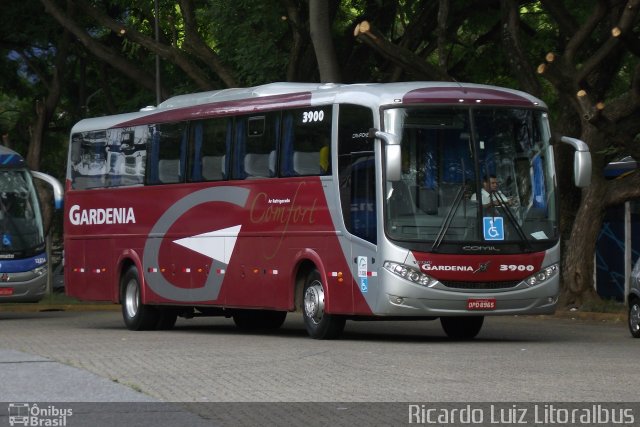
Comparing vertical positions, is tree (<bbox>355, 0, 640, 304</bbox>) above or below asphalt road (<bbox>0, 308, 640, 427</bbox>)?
above

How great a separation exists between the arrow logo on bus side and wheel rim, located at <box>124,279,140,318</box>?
1758 millimetres

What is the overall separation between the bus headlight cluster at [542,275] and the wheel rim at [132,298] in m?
7.78

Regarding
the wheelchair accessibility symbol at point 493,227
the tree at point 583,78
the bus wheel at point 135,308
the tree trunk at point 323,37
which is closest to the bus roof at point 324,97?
the wheelchair accessibility symbol at point 493,227

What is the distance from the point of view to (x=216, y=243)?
2362 cm

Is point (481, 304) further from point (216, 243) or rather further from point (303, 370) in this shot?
point (216, 243)

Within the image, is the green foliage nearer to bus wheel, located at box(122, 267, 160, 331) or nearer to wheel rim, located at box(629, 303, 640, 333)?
bus wheel, located at box(122, 267, 160, 331)

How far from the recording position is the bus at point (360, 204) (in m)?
19.8

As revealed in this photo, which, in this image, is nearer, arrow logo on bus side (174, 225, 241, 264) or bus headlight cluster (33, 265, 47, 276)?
arrow logo on bus side (174, 225, 241, 264)

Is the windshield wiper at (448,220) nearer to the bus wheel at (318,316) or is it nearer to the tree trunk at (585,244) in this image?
the bus wheel at (318,316)

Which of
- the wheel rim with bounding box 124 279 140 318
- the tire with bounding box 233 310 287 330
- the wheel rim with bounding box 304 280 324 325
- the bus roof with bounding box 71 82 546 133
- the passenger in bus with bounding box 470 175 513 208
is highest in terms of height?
the bus roof with bounding box 71 82 546 133

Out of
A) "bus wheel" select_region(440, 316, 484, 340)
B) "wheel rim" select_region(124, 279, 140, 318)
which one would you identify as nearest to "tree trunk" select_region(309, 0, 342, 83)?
"wheel rim" select_region(124, 279, 140, 318)

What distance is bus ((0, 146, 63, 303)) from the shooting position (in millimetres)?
29359

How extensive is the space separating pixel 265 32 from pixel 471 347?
1378cm

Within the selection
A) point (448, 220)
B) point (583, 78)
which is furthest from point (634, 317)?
point (583, 78)
